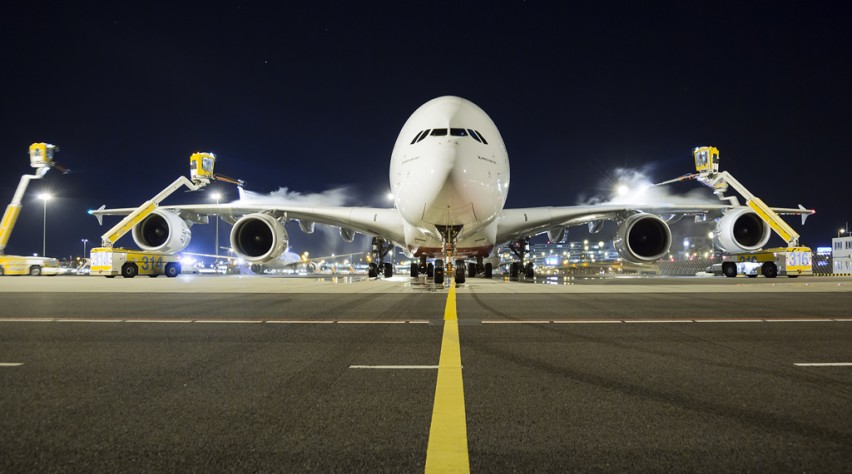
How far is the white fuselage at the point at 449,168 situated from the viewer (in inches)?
433

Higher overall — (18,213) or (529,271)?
(18,213)

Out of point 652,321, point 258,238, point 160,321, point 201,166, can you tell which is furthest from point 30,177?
point 652,321

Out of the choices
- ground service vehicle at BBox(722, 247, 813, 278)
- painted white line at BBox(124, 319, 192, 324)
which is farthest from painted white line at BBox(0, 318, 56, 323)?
ground service vehicle at BBox(722, 247, 813, 278)

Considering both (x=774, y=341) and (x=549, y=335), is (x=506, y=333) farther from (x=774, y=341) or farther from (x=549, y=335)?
(x=774, y=341)

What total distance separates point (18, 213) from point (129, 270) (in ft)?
50.1

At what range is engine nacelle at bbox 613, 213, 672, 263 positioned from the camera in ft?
53.0

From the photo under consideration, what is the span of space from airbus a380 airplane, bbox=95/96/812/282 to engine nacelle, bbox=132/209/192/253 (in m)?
0.04

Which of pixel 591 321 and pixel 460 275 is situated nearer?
pixel 591 321

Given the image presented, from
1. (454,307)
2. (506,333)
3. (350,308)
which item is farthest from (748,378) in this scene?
(350,308)

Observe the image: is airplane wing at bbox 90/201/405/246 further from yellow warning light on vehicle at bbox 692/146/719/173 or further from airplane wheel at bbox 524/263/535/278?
yellow warning light on vehicle at bbox 692/146/719/173

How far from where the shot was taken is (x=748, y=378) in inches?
123

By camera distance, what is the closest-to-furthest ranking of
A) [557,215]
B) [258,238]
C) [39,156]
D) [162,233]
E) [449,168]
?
[449,168]
[258,238]
[557,215]
[162,233]
[39,156]

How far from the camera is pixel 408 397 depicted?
2.74 meters

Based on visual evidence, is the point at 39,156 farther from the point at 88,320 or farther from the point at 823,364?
the point at 823,364
